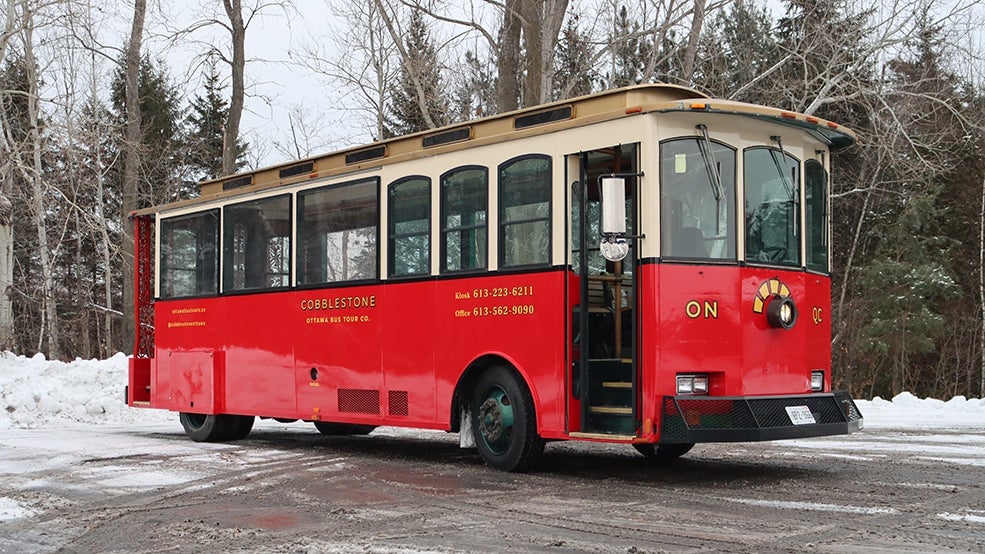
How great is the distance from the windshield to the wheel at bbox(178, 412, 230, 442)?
7.89 m

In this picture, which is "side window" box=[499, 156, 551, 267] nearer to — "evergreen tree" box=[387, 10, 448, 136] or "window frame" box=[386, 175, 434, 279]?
"window frame" box=[386, 175, 434, 279]

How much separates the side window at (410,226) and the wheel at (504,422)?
1477 millimetres

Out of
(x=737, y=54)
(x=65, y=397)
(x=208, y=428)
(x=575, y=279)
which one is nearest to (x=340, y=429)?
(x=208, y=428)

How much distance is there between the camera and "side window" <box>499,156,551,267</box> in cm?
1067

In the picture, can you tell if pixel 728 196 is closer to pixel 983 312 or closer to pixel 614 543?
pixel 614 543

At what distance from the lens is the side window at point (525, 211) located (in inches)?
420

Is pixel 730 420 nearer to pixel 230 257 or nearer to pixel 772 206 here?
pixel 772 206

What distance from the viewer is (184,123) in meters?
51.5

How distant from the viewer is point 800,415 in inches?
395

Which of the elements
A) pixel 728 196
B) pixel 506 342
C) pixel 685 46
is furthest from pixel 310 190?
pixel 685 46

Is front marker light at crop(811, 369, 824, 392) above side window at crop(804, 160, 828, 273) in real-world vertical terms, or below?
below

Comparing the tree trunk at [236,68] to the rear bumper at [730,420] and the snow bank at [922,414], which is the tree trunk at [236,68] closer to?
the snow bank at [922,414]

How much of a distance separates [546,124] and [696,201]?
1.63 metres

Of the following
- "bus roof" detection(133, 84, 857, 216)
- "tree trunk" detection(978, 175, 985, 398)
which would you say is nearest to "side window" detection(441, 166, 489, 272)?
"bus roof" detection(133, 84, 857, 216)
